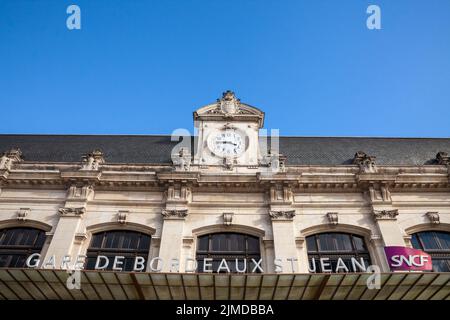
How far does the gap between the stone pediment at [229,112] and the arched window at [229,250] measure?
7.03 m

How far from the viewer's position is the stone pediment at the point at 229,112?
62.8ft

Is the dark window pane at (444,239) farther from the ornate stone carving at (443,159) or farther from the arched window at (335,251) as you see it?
the ornate stone carving at (443,159)

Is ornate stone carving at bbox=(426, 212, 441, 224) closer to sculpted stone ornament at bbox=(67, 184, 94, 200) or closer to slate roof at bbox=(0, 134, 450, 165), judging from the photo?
slate roof at bbox=(0, 134, 450, 165)

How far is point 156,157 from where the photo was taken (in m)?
18.7

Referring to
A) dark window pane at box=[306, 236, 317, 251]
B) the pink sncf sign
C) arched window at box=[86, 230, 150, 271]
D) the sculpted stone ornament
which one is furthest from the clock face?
the pink sncf sign

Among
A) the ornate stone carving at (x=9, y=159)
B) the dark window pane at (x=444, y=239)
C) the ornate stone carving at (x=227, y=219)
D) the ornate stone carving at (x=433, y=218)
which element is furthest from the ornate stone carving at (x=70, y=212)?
the dark window pane at (x=444, y=239)

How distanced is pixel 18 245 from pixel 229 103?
39.5 feet

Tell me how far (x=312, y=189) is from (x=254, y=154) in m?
3.49

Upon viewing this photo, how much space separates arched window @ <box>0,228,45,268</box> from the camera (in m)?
13.5

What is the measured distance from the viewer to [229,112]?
19359mm

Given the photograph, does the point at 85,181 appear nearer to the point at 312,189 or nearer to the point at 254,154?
the point at 254,154

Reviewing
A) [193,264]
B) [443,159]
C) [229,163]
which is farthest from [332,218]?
[443,159]

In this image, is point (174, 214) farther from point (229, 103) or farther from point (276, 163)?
point (229, 103)
